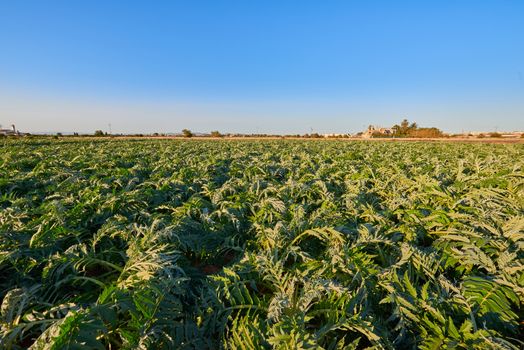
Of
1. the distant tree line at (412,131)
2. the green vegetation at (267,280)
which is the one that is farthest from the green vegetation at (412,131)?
the green vegetation at (267,280)

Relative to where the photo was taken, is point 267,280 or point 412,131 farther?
point 412,131

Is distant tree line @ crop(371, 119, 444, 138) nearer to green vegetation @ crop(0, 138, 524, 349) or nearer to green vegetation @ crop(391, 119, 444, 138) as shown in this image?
green vegetation @ crop(391, 119, 444, 138)

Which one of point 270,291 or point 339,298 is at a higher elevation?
point 339,298

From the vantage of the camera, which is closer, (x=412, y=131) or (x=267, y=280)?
(x=267, y=280)

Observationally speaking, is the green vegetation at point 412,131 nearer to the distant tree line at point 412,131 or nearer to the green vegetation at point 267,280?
the distant tree line at point 412,131

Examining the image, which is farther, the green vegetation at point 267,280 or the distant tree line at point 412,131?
the distant tree line at point 412,131

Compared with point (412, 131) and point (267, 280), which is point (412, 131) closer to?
point (412, 131)

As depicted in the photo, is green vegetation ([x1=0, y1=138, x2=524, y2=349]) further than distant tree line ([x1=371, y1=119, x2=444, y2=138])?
No

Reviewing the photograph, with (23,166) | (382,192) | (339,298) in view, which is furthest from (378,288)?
(23,166)

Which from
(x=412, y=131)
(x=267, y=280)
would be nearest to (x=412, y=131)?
(x=412, y=131)

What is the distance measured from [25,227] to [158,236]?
1970 millimetres

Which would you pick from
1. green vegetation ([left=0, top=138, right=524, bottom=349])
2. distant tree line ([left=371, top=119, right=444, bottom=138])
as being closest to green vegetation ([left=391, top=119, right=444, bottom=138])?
distant tree line ([left=371, top=119, right=444, bottom=138])

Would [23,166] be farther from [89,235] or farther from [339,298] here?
[339,298]

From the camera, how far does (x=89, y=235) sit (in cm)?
392
